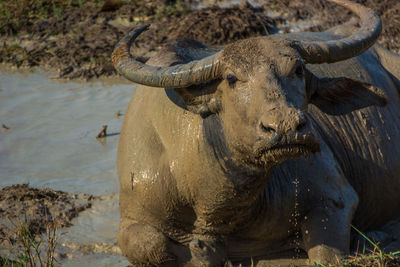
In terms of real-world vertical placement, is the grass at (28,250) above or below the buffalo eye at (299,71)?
below

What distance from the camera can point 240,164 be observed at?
3.80 meters

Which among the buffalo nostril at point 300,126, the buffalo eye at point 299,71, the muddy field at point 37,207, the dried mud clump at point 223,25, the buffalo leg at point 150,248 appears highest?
the buffalo eye at point 299,71

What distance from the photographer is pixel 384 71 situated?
19.4 feet

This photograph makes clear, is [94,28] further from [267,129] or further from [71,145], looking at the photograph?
[267,129]

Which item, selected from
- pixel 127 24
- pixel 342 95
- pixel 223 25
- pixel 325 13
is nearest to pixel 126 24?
pixel 127 24

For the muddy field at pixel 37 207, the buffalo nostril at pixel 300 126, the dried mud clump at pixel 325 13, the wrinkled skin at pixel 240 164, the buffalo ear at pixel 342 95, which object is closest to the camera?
Answer: the buffalo nostril at pixel 300 126

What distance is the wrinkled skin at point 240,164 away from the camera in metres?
3.53

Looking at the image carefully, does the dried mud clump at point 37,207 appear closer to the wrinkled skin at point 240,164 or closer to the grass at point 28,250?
the grass at point 28,250

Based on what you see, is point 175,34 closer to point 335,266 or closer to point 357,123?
point 357,123

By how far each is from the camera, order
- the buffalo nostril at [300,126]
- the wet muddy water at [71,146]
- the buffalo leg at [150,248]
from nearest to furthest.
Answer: the buffalo nostril at [300,126], the buffalo leg at [150,248], the wet muddy water at [71,146]

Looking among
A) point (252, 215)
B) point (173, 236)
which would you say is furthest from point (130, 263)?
point (252, 215)

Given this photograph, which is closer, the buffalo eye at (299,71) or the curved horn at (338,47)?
the buffalo eye at (299,71)

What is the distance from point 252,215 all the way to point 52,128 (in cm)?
379

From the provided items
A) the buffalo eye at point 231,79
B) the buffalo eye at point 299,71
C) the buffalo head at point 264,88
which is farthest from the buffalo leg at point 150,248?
the buffalo eye at point 299,71
